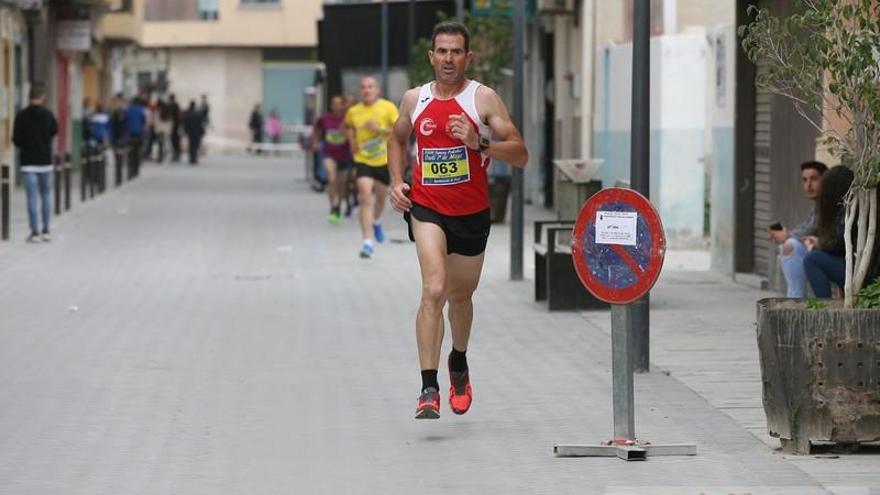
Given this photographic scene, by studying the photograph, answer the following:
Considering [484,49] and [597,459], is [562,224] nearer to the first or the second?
[597,459]

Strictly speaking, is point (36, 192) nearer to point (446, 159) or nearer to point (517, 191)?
point (517, 191)

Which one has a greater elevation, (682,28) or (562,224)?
(682,28)

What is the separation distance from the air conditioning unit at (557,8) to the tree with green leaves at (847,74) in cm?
2266

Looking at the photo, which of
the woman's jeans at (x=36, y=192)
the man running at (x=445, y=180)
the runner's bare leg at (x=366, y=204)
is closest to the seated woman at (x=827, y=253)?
the man running at (x=445, y=180)

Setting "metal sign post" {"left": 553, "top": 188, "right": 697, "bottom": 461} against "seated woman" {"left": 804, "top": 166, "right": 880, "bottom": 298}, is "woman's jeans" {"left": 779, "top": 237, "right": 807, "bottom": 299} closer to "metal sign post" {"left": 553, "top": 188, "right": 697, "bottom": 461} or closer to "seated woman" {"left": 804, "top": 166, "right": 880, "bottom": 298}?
"seated woman" {"left": 804, "top": 166, "right": 880, "bottom": 298}

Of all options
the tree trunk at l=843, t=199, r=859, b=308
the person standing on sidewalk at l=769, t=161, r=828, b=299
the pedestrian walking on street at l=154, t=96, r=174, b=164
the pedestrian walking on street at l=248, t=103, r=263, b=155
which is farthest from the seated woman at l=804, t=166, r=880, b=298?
the pedestrian walking on street at l=248, t=103, r=263, b=155

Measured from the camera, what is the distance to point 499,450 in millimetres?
9750

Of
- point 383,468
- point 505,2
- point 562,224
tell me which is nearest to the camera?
point 383,468

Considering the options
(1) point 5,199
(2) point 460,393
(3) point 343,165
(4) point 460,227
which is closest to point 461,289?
(4) point 460,227

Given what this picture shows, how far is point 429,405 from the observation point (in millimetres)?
10195

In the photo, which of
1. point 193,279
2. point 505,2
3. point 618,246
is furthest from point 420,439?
point 505,2

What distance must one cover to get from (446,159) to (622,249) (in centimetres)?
124

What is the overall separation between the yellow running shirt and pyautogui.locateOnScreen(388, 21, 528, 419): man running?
13.6m

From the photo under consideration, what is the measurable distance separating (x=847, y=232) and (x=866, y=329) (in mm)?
733
